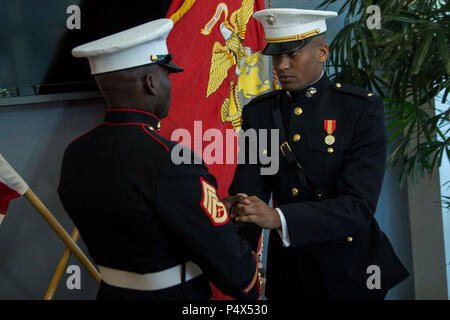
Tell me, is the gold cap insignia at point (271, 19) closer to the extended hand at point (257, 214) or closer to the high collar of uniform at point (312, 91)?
the high collar of uniform at point (312, 91)

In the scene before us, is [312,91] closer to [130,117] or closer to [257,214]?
[257,214]

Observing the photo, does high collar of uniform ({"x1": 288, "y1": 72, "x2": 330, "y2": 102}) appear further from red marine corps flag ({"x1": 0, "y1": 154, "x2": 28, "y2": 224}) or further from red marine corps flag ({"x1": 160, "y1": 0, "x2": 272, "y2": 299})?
red marine corps flag ({"x1": 0, "y1": 154, "x2": 28, "y2": 224})

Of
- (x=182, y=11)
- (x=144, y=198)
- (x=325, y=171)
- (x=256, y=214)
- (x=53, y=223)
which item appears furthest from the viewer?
(x=182, y=11)

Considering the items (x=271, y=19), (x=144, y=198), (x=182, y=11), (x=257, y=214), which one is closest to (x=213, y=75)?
(x=182, y=11)

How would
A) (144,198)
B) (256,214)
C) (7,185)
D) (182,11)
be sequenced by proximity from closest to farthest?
1. (144,198)
2. (256,214)
3. (7,185)
4. (182,11)

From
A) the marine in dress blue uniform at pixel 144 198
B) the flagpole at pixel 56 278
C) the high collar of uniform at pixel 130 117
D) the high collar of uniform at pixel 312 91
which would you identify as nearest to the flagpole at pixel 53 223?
the flagpole at pixel 56 278

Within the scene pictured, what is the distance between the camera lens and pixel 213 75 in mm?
2178

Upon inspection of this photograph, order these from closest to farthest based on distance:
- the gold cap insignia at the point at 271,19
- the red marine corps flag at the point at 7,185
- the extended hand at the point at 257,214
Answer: the extended hand at the point at 257,214, the gold cap insignia at the point at 271,19, the red marine corps flag at the point at 7,185

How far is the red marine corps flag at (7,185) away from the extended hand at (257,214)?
90 centimetres

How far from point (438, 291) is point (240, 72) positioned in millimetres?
1881

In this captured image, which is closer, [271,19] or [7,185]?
[271,19]

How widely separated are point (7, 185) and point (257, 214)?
980 mm

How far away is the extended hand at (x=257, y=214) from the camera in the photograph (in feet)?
4.21

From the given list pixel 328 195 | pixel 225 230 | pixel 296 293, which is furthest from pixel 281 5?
pixel 225 230
